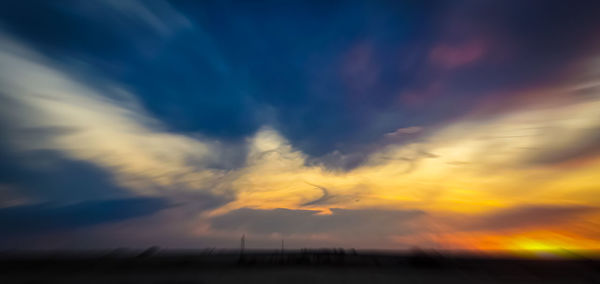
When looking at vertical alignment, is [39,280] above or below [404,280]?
above

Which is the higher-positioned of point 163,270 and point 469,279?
point 163,270

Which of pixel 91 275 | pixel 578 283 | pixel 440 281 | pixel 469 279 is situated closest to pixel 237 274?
pixel 91 275

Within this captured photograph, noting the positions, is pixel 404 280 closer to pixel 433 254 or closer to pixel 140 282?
pixel 433 254

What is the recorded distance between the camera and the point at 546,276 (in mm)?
55500

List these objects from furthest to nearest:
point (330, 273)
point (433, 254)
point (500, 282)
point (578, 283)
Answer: point (433, 254), point (330, 273), point (500, 282), point (578, 283)

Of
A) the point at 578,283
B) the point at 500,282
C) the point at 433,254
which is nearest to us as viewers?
the point at 578,283

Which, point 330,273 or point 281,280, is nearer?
point 281,280

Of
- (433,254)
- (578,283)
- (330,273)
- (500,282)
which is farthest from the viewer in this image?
(433,254)

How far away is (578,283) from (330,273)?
4469cm

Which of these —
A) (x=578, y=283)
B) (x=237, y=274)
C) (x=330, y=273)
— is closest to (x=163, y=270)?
(x=237, y=274)

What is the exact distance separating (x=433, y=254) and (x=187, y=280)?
61.5 m

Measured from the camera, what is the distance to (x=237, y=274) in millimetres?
52344

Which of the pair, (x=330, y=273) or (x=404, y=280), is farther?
(x=330, y=273)

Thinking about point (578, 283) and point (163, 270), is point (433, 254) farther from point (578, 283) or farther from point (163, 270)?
point (163, 270)
